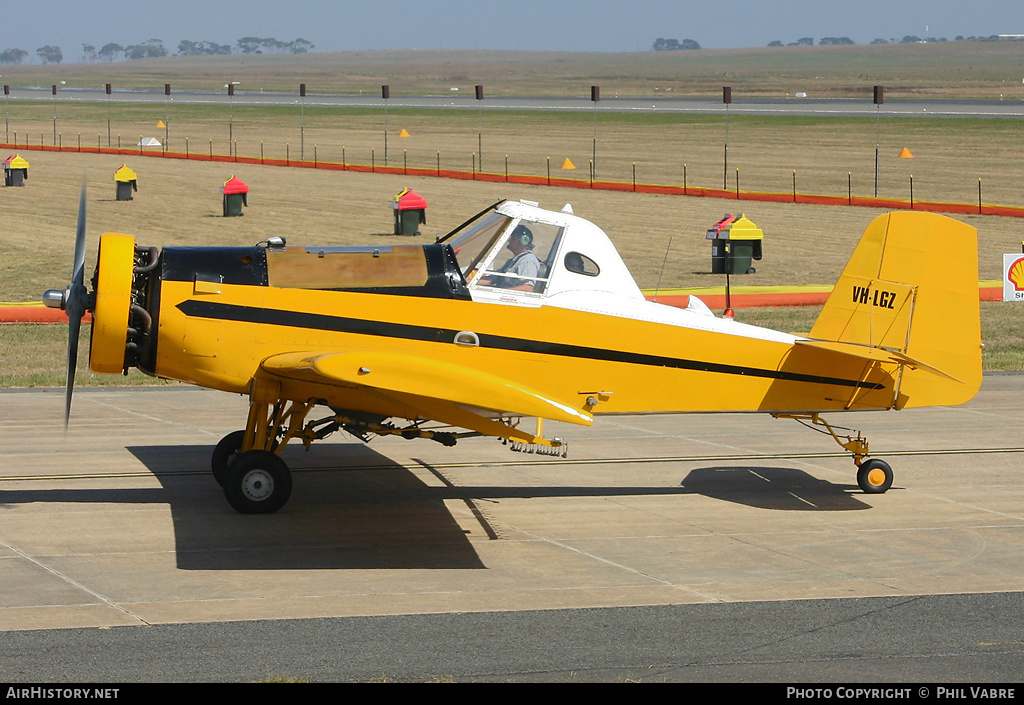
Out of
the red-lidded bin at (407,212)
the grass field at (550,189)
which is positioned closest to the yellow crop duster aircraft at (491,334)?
the grass field at (550,189)

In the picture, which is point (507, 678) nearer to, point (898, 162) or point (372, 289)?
point (372, 289)

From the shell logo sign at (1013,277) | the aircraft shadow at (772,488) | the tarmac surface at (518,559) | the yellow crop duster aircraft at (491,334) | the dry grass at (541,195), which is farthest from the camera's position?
the dry grass at (541,195)

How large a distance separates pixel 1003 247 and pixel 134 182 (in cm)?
2782

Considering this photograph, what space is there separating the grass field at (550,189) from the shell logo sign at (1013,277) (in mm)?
462

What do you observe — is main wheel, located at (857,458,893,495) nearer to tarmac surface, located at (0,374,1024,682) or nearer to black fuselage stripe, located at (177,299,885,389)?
tarmac surface, located at (0,374,1024,682)

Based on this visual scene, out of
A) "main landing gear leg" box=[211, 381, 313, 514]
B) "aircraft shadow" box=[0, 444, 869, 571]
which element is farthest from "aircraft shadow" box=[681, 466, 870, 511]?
"main landing gear leg" box=[211, 381, 313, 514]

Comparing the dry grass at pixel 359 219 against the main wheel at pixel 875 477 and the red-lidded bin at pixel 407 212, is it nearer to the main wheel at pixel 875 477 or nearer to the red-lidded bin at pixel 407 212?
the red-lidded bin at pixel 407 212

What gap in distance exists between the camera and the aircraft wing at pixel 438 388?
9117mm

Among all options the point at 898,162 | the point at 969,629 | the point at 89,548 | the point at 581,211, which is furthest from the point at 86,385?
the point at 898,162

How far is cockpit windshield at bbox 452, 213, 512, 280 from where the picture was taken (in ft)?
34.9

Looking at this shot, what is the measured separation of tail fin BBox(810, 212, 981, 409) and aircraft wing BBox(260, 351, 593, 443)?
3623 millimetres

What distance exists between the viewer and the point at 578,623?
8156 mm

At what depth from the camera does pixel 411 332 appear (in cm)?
1041

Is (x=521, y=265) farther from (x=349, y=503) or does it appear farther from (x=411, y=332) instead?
(x=349, y=503)
